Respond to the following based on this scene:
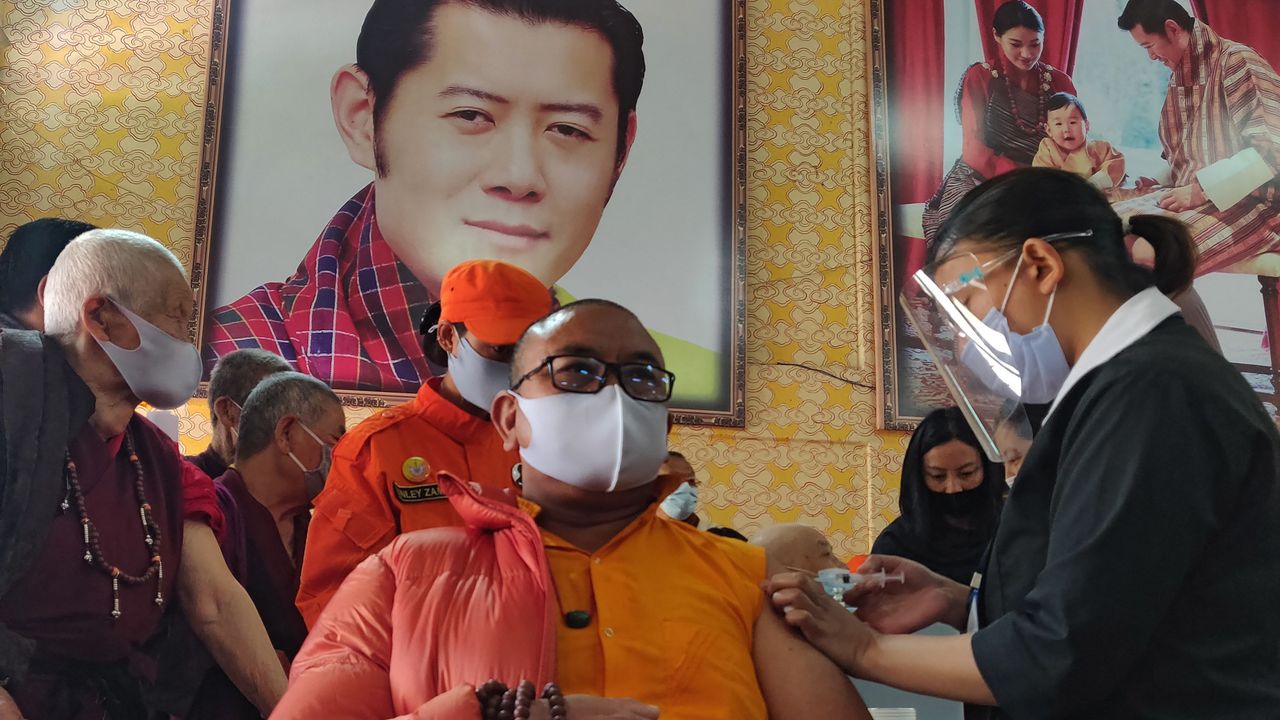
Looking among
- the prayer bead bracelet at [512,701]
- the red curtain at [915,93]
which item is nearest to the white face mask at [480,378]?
the prayer bead bracelet at [512,701]

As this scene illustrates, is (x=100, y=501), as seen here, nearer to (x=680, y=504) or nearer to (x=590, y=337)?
(x=590, y=337)

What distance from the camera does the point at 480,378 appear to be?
8.24 feet

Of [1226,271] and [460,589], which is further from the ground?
[1226,271]

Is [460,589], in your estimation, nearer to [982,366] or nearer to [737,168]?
[982,366]

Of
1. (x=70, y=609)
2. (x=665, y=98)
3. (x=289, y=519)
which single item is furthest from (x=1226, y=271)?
(x=70, y=609)

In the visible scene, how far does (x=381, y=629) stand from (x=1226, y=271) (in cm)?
416

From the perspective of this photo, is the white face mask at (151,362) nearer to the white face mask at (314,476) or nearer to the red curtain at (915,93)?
the white face mask at (314,476)

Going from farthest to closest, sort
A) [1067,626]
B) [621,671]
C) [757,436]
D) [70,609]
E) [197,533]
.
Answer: [757,436]
[197,533]
[70,609]
[621,671]
[1067,626]

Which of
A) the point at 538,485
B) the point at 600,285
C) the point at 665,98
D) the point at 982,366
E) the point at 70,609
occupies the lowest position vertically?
the point at 70,609

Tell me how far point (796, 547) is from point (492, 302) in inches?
34.7

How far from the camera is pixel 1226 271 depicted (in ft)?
15.0

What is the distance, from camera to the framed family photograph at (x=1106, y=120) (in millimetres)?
4555

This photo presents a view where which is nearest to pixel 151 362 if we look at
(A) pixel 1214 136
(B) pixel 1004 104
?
(B) pixel 1004 104

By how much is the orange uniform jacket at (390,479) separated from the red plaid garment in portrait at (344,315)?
162cm
